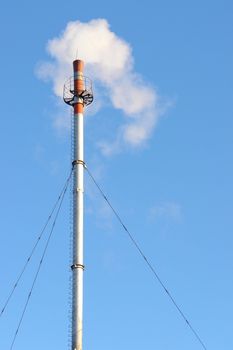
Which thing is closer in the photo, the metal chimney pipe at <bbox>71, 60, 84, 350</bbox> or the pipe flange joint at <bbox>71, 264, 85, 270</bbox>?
the metal chimney pipe at <bbox>71, 60, 84, 350</bbox>

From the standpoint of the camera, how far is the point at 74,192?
6197cm

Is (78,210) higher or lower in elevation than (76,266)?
higher

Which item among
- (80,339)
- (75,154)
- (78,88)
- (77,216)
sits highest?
(78,88)

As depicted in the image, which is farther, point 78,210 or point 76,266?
point 78,210

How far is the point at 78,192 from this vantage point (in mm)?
61781

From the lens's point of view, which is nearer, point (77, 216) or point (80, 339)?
point (80, 339)

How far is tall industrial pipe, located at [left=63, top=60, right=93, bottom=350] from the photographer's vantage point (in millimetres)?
57469

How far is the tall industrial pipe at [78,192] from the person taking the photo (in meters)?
57.5

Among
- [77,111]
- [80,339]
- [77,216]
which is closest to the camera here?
[80,339]

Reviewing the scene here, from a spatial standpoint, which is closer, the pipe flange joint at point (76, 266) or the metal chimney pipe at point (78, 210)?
the metal chimney pipe at point (78, 210)

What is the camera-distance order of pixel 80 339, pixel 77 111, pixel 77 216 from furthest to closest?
1. pixel 77 111
2. pixel 77 216
3. pixel 80 339

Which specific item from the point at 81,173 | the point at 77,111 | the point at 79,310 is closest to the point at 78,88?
the point at 77,111

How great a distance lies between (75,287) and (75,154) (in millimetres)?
10463

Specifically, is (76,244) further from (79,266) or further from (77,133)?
(77,133)
